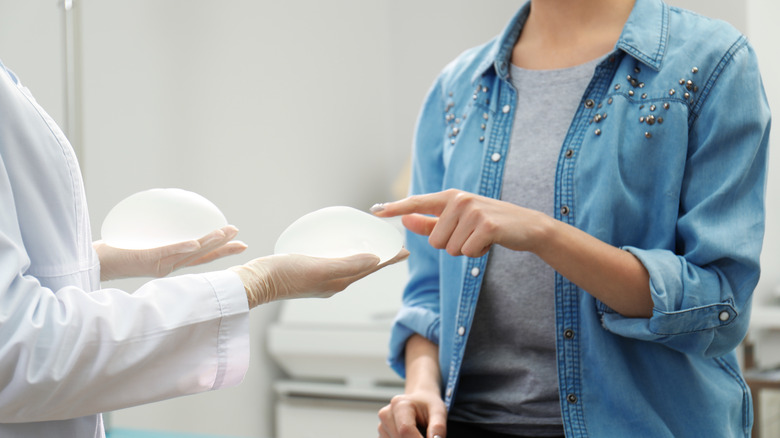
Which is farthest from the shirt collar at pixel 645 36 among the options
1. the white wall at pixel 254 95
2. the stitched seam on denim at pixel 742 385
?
the white wall at pixel 254 95

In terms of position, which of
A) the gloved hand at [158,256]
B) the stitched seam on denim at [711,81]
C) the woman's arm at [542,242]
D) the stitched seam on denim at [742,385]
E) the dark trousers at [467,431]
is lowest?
the dark trousers at [467,431]

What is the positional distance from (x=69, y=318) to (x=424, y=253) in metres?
0.65

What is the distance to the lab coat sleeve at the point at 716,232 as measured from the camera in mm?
972

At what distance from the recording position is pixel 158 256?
1050 millimetres

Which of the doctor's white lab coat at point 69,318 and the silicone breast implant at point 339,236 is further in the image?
the silicone breast implant at point 339,236

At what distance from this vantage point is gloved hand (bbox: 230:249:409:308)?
2.97 feet

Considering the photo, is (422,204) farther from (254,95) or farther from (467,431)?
(254,95)

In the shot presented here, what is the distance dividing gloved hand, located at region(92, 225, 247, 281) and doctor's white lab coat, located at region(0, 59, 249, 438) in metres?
0.14

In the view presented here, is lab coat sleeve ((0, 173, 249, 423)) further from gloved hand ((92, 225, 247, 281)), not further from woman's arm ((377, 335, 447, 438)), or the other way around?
woman's arm ((377, 335, 447, 438))

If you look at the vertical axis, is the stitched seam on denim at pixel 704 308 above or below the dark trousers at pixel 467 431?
above

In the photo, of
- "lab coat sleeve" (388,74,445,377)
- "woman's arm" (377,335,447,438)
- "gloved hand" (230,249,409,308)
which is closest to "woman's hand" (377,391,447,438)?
"woman's arm" (377,335,447,438)

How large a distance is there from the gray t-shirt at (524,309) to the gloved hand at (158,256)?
0.40 m

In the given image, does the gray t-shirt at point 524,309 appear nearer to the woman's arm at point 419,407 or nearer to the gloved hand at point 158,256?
the woman's arm at point 419,407

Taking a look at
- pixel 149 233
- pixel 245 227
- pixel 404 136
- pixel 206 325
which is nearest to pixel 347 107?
pixel 404 136
